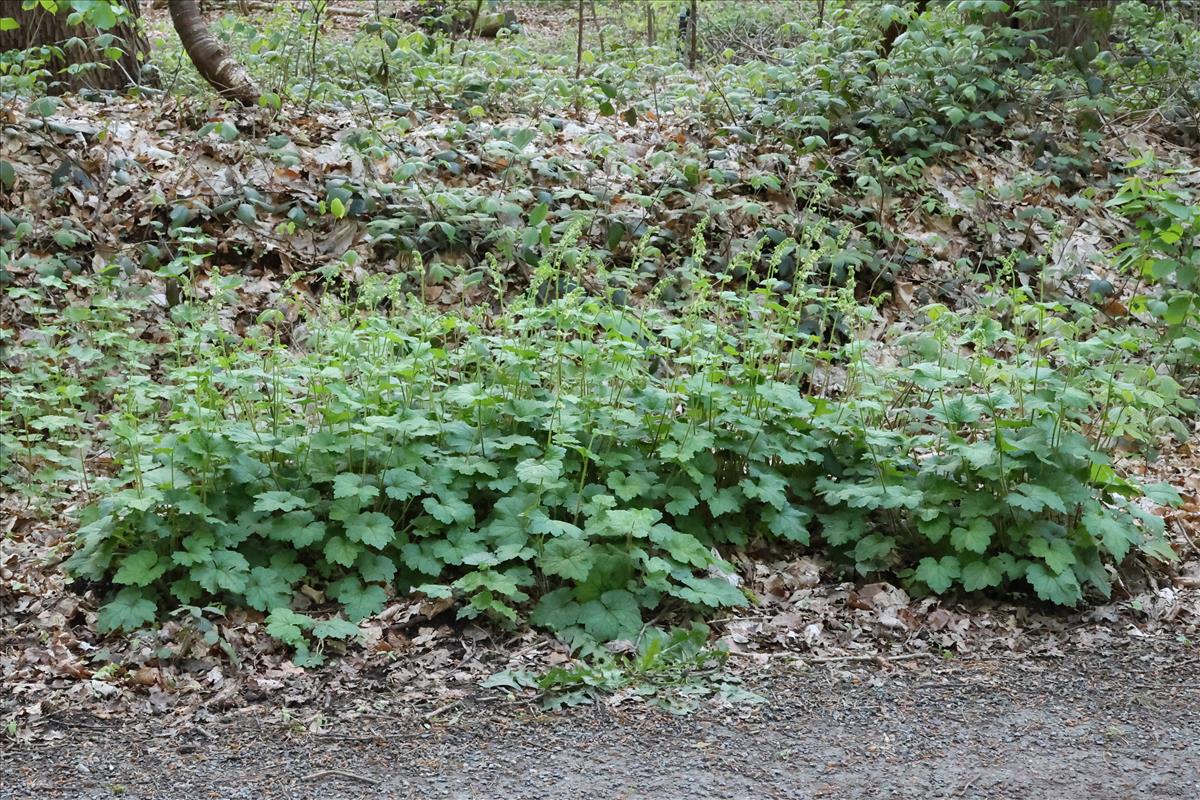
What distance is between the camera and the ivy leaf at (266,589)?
13.9ft

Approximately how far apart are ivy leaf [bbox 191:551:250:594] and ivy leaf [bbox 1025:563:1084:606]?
9.90ft

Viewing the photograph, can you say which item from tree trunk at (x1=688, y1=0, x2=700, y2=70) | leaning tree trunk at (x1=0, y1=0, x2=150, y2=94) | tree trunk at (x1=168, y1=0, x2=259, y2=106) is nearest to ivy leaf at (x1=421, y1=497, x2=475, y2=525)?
tree trunk at (x1=168, y1=0, x2=259, y2=106)

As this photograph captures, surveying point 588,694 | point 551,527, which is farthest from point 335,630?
point 588,694

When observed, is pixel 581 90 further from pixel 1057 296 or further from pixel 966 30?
pixel 1057 296

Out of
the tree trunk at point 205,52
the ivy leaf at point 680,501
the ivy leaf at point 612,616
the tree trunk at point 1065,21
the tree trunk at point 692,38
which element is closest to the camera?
the ivy leaf at point 612,616

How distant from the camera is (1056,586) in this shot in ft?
14.3

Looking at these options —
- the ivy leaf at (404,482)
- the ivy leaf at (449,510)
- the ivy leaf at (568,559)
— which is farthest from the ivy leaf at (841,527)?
the ivy leaf at (404,482)

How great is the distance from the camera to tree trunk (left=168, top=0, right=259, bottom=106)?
8672 mm

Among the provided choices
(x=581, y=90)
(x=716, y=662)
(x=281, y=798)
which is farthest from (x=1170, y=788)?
(x=581, y=90)

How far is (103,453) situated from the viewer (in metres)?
5.61

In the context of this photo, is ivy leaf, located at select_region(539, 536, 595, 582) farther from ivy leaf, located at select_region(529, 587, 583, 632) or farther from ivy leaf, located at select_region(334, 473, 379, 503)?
ivy leaf, located at select_region(334, 473, 379, 503)

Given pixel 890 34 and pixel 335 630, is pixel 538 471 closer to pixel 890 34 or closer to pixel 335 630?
pixel 335 630

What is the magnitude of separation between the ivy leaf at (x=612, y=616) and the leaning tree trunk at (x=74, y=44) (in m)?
6.34

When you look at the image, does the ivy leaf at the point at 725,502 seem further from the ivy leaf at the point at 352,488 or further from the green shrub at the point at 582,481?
the ivy leaf at the point at 352,488
